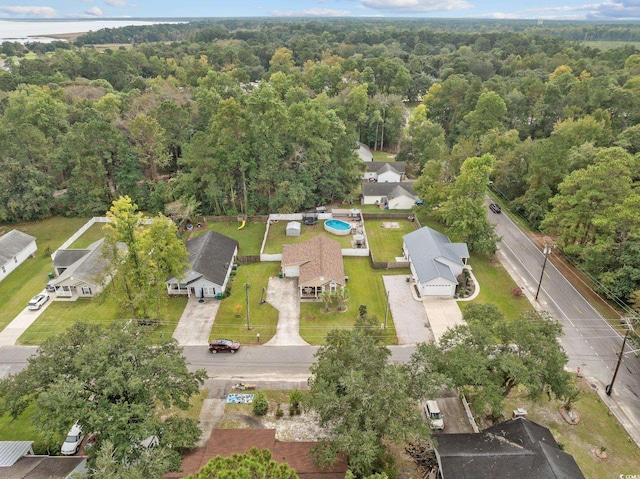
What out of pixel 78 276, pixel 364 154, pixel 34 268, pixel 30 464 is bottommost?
pixel 34 268

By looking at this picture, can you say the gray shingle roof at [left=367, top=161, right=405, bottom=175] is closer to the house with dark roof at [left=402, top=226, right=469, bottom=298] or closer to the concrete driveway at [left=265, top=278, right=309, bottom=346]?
the house with dark roof at [left=402, top=226, right=469, bottom=298]

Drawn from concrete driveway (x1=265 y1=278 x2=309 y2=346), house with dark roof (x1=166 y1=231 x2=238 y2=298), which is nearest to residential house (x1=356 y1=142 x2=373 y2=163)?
house with dark roof (x1=166 y1=231 x2=238 y2=298)

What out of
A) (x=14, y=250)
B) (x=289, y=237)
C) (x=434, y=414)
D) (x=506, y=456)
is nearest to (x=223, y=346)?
(x=434, y=414)

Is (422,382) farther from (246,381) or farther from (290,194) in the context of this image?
(290,194)

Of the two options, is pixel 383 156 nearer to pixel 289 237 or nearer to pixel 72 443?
pixel 289 237

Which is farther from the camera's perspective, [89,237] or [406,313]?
[89,237]
